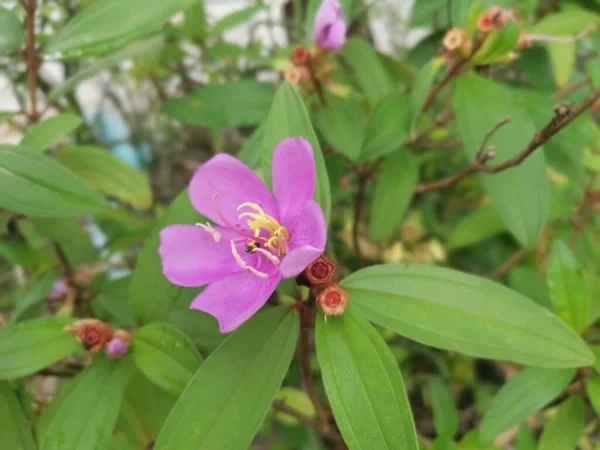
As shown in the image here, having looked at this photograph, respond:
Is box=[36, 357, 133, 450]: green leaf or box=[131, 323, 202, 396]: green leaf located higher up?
box=[131, 323, 202, 396]: green leaf

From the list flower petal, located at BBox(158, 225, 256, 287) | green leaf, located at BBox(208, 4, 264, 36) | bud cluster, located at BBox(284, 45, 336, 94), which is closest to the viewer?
flower petal, located at BBox(158, 225, 256, 287)

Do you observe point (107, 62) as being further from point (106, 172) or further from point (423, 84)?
point (423, 84)

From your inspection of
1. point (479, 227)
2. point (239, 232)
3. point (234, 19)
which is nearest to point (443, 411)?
point (479, 227)

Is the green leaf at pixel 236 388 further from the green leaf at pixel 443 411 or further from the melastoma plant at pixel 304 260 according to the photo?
the green leaf at pixel 443 411

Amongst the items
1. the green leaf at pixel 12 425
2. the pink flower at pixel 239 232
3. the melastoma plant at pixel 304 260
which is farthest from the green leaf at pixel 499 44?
the green leaf at pixel 12 425

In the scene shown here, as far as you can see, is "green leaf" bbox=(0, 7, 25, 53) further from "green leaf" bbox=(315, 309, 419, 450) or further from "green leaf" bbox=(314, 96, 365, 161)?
"green leaf" bbox=(315, 309, 419, 450)

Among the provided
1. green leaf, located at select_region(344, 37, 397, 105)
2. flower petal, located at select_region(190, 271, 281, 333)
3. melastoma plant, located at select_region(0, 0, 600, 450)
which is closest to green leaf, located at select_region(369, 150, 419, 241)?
melastoma plant, located at select_region(0, 0, 600, 450)
